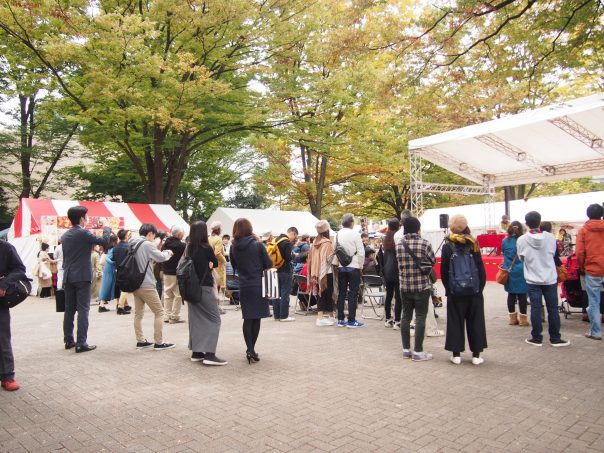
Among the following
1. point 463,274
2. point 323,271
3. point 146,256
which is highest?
point 146,256

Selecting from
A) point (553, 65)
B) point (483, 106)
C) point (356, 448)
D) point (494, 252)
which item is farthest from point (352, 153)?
point (356, 448)

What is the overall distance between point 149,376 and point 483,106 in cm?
1946

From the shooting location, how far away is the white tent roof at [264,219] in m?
19.1

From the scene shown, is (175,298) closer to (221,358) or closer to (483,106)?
(221,358)

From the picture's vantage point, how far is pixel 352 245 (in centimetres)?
772

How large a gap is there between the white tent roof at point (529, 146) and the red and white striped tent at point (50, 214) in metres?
9.85

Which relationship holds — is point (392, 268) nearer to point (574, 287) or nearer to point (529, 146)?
point (574, 287)

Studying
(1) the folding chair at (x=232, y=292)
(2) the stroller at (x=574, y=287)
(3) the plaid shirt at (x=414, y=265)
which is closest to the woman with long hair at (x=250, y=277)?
(3) the plaid shirt at (x=414, y=265)

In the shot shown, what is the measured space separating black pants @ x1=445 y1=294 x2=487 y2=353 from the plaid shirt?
1.29ft

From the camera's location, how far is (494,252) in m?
17.2

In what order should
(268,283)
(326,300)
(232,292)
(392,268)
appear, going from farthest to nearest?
(232,292) → (326,300) → (392,268) → (268,283)

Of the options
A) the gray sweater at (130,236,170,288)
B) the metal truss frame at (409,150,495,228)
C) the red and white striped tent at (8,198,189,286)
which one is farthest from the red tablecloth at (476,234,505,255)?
the gray sweater at (130,236,170,288)

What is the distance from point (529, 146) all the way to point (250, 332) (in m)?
13.4

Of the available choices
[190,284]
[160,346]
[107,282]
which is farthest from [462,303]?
[107,282]
